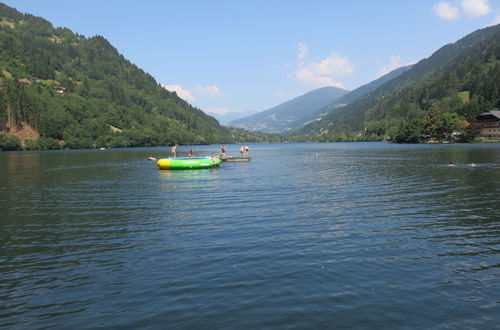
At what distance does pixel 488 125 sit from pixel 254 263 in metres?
209

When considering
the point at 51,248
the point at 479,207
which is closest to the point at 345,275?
the point at 51,248

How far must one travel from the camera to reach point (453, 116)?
190500mm

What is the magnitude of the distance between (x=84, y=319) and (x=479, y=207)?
Result: 28.2 meters

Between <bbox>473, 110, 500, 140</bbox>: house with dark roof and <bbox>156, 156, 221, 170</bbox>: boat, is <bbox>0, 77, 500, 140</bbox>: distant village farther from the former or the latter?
<bbox>156, 156, 221, 170</bbox>: boat

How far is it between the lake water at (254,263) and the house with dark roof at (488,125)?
17861 centimetres

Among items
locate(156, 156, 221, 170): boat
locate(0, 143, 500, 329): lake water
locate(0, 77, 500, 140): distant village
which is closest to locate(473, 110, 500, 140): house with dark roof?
locate(0, 77, 500, 140): distant village

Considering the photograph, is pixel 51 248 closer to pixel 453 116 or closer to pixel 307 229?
pixel 307 229

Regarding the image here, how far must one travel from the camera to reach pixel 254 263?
50.2ft

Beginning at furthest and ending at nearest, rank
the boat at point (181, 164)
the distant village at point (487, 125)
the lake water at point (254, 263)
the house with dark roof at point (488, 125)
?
the distant village at point (487, 125) < the house with dark roof at point (488, 125) < the boat at point (181, 164) < the lake water at point (254, 263)

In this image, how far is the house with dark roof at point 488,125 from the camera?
17575 centimetres

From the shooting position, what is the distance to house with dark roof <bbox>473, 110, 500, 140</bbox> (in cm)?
17575

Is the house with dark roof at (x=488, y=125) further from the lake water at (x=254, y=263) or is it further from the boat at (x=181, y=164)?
the lake water at (x=254, y=263)

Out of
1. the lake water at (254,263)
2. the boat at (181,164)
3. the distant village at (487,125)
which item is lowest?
the lake water at (254,263)

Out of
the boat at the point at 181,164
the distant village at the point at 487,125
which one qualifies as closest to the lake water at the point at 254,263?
the boat at the point at 181,164
